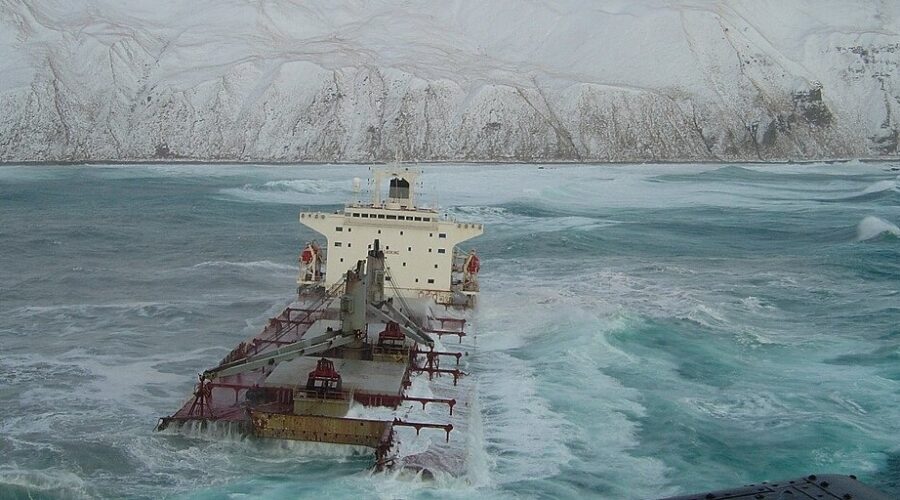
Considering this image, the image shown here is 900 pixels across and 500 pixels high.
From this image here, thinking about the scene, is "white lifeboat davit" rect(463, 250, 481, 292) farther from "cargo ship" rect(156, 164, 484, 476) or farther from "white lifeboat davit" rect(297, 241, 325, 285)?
"white lifeboat davit" rect(297, 241, 325, 285)

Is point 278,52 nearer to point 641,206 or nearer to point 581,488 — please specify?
point 641,206

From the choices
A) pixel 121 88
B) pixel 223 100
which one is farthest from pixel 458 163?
pixel 121 88

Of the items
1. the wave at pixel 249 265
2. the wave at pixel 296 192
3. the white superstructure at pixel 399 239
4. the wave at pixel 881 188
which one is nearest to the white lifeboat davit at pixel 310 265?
the white superstructure at pixel 399 239

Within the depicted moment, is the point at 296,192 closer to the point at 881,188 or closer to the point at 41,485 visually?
the point at 881,188

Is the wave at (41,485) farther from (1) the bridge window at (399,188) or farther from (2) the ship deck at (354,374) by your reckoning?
(1) the bridge window at (399,188)

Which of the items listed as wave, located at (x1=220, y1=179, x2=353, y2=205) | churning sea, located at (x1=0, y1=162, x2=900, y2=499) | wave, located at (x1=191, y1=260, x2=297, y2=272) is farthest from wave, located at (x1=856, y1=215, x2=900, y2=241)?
wave, located at (x1=220, y1=179, x2=353, y2=205)

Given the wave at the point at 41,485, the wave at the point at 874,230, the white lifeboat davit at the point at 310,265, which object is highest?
the wave at the point at 874,230
